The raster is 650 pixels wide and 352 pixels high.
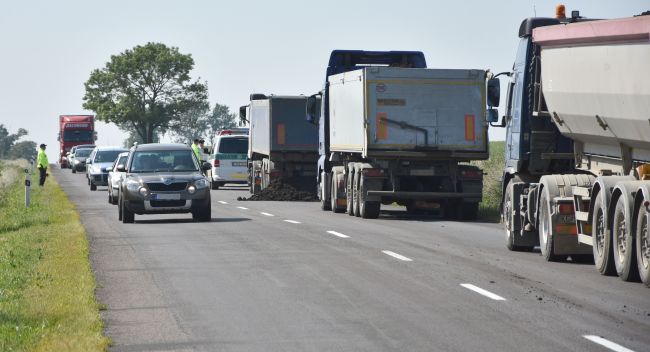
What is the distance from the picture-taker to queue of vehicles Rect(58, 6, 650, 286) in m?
15.3

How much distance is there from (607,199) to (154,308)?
5.58 metres

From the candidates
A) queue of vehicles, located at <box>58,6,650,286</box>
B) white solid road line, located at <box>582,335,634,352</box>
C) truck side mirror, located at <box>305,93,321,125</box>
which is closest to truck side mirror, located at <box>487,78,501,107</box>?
queue of vehicles, located at <box>58,6,650,286</box>

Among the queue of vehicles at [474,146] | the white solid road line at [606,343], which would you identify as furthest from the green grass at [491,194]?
the white solid road line at [606,343]

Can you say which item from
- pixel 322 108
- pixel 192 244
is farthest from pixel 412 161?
pixel 192 244

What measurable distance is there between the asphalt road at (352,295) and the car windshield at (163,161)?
15.7 feet

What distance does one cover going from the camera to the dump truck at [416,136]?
28.4m

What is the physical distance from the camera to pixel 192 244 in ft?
68.9

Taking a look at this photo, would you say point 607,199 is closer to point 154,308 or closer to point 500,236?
point 154,308

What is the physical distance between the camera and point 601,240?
16078mm

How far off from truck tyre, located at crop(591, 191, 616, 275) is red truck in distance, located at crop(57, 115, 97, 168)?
8243 centimetres

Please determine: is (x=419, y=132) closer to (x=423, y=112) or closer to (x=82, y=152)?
(x=423, y=112)

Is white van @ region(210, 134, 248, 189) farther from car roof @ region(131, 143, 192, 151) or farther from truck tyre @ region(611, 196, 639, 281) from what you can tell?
truck tyre @ region(611, 196, 639, 281)

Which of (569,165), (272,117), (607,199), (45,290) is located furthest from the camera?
(272,117)

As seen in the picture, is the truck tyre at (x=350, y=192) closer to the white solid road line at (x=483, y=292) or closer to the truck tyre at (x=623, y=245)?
the truck tyre at (x=623, y=245)
